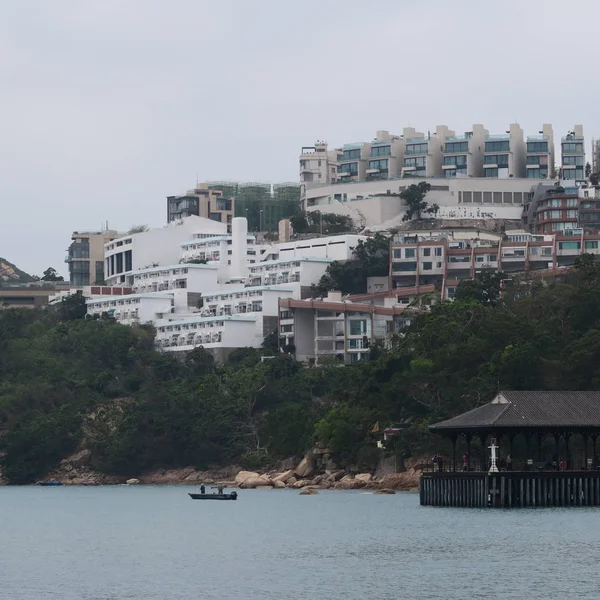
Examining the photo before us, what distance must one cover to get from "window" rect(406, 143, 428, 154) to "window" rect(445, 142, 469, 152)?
222cm

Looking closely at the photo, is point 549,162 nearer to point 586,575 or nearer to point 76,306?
point 76,306

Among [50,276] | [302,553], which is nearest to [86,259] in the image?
[50,276]

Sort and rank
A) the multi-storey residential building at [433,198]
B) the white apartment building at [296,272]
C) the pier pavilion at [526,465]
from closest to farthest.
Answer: the pier pavilion at [526,465] < the white apartment building at [296,272] < the multi-storey residential building at [433,198]

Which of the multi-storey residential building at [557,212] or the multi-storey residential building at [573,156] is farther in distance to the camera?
the multi-storey residential building at [573,156]

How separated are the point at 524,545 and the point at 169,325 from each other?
8458cm

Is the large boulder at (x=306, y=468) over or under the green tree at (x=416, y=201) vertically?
under

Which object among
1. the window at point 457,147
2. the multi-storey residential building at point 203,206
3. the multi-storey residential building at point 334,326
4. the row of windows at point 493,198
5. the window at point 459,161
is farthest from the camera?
the multi-storey residential building at point 203,206

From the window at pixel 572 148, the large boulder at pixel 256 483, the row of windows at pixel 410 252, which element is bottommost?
the large boulder at pixel 256 483

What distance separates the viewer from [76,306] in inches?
6083

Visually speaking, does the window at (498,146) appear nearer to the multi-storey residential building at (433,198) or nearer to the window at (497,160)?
the window at (497,160)

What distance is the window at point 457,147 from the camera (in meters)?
171

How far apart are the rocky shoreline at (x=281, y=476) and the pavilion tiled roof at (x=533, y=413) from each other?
79.7ft

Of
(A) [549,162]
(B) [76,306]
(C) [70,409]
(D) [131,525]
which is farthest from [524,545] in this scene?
(A) [549,162]

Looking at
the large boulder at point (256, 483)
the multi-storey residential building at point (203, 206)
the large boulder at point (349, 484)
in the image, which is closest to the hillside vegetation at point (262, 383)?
the large boulder at point (349, 484)
